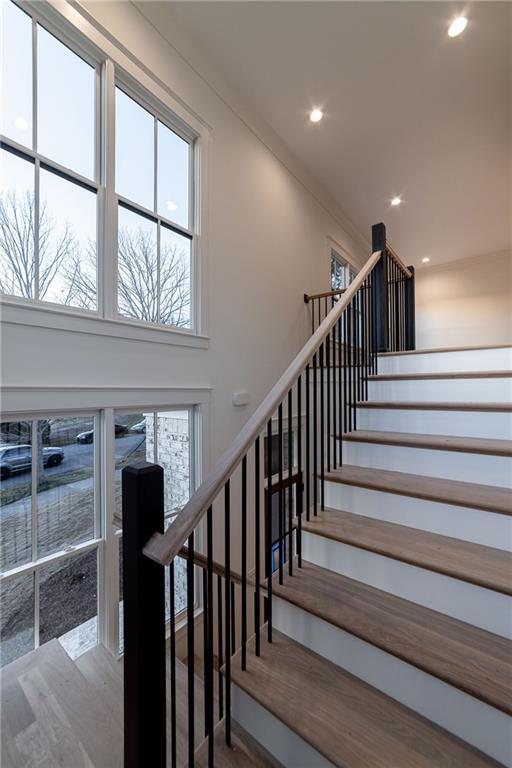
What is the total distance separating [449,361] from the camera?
245 cm

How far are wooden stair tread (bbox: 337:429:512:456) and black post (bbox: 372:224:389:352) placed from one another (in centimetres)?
110

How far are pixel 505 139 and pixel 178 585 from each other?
5.62 metres

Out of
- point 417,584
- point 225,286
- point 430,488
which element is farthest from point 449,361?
point 225,286

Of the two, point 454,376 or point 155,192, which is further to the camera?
point 155,192

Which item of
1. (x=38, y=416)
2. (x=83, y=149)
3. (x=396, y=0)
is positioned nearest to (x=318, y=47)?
(x=396, y=0)

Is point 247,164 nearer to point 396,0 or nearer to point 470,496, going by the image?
point 396,0

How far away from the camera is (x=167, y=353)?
2361 mm

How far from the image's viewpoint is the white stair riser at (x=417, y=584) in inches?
47.4

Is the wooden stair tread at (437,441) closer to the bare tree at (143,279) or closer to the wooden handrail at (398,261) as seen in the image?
the bare tree at (143,279)

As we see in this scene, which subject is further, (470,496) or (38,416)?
(38,416)

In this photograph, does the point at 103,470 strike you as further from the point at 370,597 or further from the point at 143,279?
the point at 370,597

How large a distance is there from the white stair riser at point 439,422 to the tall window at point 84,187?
1583 mm

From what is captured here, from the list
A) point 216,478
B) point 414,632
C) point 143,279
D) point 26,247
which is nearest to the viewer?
point 216,478

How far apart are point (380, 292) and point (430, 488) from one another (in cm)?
190
